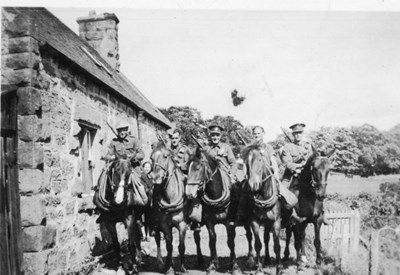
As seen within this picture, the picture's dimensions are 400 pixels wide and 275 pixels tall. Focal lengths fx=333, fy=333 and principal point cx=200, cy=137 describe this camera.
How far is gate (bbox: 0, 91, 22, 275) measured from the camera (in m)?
4.88

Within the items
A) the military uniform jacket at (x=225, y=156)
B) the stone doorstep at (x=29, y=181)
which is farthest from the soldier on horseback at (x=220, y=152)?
the stone doorstep at (x=29, y=181)

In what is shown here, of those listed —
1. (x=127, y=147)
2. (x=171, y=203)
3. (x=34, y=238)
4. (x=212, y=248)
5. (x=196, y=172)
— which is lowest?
(x=212, y=248)

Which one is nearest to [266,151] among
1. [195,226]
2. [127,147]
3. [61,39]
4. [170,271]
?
[195,226]

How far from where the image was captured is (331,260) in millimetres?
7848

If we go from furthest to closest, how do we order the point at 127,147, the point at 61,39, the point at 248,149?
the point at 61,39
the point at 127,147
the point at 248,149

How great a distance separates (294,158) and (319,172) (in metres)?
1.51

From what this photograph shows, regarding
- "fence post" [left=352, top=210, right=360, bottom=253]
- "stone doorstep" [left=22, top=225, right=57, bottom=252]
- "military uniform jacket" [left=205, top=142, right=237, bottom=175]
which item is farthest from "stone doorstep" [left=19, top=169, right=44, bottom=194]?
"fence post" [left=352, top=210, right=360, bottom=253]

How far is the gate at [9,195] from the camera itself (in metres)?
4.88

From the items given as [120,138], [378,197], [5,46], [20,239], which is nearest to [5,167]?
[20,239]

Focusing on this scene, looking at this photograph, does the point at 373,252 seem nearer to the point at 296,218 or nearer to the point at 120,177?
the point at 296,218

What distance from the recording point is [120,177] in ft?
19.9

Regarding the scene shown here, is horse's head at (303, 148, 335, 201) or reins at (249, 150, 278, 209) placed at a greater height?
horse's head at (303, 148, 335, 201)

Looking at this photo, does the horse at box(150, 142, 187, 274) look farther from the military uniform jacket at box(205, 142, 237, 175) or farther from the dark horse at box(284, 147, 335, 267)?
the dark horse at box(284, 147, 335, 267)

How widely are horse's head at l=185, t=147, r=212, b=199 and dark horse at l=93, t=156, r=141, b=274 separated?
118 cm
